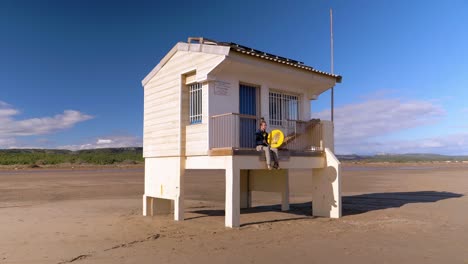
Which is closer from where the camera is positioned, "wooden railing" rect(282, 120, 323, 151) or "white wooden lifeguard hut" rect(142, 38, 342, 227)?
"white wooden lifeguard hut" rect(142, 38, 342, 227)

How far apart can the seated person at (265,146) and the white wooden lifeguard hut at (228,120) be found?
249 mm

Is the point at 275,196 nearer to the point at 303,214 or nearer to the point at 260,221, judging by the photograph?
the point at 303,214

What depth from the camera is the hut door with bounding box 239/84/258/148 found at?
14789mm

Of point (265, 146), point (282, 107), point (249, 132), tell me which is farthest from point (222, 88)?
point (282, 107)

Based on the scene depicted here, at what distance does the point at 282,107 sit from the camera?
55.2 feet

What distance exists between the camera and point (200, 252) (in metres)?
10.1

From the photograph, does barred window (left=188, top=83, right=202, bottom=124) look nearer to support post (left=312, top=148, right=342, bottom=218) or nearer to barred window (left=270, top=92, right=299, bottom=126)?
barred window (left=270, top=92, right=299, bottom=126)

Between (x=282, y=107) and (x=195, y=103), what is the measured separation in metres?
3.85

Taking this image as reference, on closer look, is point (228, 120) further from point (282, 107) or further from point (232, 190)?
point (282, 107)

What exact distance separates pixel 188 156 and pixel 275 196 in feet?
42.8

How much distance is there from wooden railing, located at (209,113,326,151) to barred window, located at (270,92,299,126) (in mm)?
373

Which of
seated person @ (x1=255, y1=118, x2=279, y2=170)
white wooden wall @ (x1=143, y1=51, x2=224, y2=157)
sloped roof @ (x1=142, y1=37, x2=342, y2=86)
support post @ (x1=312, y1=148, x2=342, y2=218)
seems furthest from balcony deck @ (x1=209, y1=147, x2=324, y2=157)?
sloped roof @ (x1=142, y1=37, x2=342, y2=86)

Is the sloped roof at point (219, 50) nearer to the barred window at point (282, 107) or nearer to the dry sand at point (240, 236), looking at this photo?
the barred window at point (282, 107)

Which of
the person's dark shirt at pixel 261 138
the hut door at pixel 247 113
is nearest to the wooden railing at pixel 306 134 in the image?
the hut door at pixel 247 113
